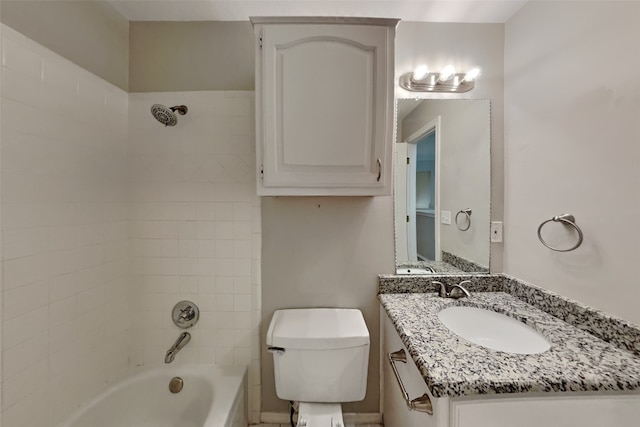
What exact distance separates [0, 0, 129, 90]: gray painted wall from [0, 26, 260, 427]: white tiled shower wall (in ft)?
0.17

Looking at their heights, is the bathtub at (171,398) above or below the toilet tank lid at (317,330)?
below

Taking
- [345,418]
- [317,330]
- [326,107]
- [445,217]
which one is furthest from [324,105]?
[345,418]

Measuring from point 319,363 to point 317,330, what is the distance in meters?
0.14

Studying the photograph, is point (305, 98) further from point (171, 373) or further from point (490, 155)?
point (171, 373)

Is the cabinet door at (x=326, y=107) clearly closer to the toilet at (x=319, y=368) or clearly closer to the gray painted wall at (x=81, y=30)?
the toilet at (x=319, y=368)

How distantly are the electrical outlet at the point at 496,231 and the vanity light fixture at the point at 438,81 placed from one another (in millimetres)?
782

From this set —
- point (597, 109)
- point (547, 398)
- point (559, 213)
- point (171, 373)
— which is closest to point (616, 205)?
point (559, 213)

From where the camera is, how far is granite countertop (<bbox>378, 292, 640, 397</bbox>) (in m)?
0.72

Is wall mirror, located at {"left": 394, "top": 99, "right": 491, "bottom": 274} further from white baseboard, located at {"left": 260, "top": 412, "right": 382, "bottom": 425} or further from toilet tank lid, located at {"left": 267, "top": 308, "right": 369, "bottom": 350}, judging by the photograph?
white baseboard, located at {"left": 260, "top": 412, "right": 382, "bottom": 425}

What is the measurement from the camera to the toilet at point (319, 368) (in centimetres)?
117

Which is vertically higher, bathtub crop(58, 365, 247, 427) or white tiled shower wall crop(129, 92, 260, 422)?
white tiled shower wall crop(129, 92, 260, 422)

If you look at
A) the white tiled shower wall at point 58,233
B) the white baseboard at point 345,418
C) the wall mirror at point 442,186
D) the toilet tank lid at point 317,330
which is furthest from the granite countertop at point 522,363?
the white tiled shower wall at point 58,233

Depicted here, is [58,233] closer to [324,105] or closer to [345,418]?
[324,105]

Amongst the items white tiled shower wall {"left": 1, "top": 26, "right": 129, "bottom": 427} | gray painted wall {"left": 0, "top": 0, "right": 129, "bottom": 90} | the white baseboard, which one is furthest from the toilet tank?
gray painted wall {"left": 0, "top": 0, "right": 129, "bottom": 90}
